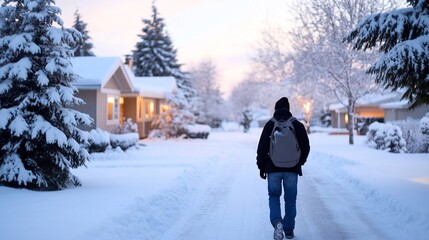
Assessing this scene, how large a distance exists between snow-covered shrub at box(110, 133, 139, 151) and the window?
12.8 feet

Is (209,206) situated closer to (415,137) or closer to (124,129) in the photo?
(415,137)

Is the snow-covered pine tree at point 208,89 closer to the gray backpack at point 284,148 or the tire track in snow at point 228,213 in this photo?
the tire track in snow at point 228,213

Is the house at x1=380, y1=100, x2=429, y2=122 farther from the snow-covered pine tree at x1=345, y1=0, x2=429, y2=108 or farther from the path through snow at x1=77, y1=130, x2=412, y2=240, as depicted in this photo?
the snow-covered pine tree at x1=345, y1=0, x2=429, y2=108

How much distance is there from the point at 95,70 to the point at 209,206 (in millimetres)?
16147

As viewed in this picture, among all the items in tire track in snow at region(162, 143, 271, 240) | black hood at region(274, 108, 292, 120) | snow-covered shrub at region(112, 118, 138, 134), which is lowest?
tire track in snow at region(162, 143, 271, 240)

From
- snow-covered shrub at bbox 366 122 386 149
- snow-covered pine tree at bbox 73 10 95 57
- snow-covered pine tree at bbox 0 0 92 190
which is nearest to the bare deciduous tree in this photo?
snow-covered shrub at bbox 366 122 386 149

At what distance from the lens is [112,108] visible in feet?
84.3

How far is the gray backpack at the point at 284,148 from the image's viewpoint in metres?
6.24

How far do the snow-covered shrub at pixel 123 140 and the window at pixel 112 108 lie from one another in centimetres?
391

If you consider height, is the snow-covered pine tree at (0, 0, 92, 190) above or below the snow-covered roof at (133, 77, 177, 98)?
below

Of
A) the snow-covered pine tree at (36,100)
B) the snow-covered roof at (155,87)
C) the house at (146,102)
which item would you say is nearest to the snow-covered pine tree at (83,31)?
the snow-covered roof at (155,87)

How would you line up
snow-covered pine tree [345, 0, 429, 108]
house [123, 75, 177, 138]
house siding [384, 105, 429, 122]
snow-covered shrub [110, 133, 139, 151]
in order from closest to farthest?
1. snow-covered pine tree [345, 0, 429, 108]
2. snow-covered shrub [110, 133, 139, 151]
3. house [123, 75, 177, 138]
4. house siding [384, 105, 429, 122]

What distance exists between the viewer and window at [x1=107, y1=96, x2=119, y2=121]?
25.3 metres

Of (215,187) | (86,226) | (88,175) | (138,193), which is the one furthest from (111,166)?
(86,226)
